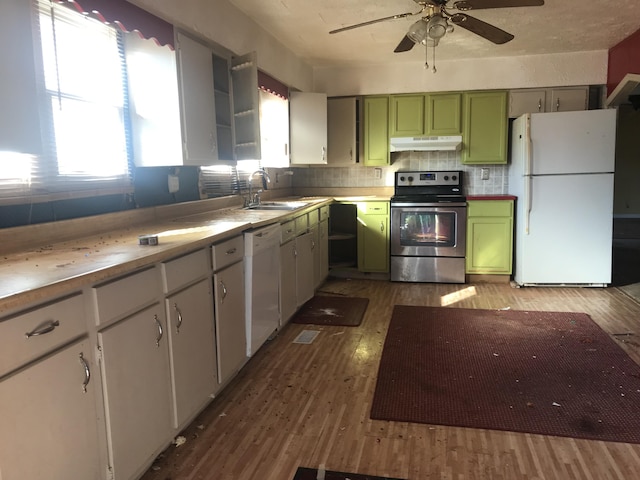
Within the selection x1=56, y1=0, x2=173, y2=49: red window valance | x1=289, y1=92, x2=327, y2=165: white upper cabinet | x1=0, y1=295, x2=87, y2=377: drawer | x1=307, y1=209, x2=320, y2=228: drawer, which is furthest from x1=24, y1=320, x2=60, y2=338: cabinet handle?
x1=289, y1=92, x2=327, y2=165: white upper cabinet

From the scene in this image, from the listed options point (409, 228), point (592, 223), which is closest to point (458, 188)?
point (409, 228)

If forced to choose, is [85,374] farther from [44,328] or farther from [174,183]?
[174,183]

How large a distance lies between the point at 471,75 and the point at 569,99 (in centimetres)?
107

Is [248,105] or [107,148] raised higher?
[248,105]

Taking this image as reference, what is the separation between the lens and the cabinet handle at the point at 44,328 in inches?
51.9

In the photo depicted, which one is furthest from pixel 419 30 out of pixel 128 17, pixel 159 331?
pixel 159 331

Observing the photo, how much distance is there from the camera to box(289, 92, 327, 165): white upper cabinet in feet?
16.8

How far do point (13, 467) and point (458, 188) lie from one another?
5053mm

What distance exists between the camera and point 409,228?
17.1 feet

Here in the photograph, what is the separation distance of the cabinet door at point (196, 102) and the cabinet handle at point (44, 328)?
1569 millimetres

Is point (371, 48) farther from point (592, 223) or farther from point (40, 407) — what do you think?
point (40, 407)

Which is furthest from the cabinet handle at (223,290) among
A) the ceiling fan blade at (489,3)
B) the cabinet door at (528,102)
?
the cabinet door at (528,102)

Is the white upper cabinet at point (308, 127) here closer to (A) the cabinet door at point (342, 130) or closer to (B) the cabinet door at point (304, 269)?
(A) the cabinet door at point (342, 130)

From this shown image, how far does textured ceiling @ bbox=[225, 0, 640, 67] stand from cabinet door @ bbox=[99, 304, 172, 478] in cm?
261
